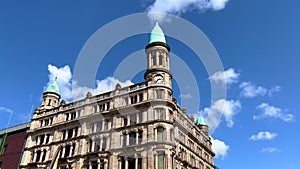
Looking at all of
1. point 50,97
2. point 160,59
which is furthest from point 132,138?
point 50,97

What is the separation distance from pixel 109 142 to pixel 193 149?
22.9 metres

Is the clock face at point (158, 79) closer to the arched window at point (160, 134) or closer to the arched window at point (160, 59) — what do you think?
the arched window at point (160, 59)

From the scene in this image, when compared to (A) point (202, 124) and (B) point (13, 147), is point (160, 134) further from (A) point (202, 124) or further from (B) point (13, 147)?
(B) point (13, 147)

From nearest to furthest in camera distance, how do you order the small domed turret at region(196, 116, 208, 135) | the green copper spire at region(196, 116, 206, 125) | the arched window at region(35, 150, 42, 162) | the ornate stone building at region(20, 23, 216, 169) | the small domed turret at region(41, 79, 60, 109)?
the ornate stone building at region(20, 23, 216, 169), the arched window at region(35, 150, 42, 162), the small domed turret at region(41, 79, 60, 109), the small domed turret at region(196, 116, 208, 135), the green copper spire at region(196, 116, 206, 125)

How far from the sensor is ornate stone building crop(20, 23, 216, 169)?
56438mm

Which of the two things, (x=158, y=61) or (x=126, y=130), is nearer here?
(x=126, y=130)

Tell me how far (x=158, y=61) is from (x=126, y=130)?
678 inches

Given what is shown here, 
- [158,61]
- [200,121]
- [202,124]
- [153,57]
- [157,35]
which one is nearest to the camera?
[158,61]

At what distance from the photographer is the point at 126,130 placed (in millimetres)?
59719

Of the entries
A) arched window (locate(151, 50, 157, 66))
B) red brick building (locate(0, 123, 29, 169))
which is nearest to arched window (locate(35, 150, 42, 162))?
red brick building (locate(0, 123, 29, 169))

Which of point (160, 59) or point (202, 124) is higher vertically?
point (160, 59)

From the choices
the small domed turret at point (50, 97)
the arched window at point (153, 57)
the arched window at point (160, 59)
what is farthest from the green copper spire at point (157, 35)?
the small domed turret at point (50, 97)

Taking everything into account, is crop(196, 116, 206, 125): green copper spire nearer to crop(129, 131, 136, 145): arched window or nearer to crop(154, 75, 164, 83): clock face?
crop(154, 75, 164, 83): clock face

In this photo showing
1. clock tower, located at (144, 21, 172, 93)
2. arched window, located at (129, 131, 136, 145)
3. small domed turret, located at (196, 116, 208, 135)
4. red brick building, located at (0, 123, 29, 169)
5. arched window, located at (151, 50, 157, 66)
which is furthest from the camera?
small domed turret, located at (196, 116, 208, 135)
